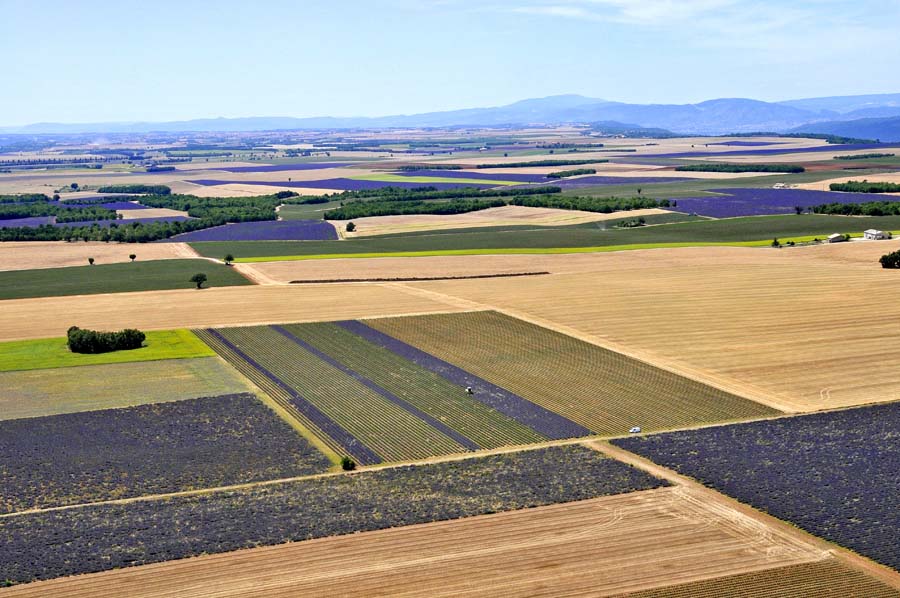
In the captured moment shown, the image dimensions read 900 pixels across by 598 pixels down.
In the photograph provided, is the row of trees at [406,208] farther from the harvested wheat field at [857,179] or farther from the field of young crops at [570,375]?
the field of young crops at [570,375]

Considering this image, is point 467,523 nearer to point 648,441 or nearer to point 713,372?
point 648,441

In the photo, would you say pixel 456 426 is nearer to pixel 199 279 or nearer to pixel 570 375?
A: pixel 570 375

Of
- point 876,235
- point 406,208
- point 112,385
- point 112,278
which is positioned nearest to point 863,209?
point 876,235

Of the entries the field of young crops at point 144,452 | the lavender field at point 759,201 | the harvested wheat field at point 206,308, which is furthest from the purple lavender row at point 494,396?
the lavender field at point 759,201

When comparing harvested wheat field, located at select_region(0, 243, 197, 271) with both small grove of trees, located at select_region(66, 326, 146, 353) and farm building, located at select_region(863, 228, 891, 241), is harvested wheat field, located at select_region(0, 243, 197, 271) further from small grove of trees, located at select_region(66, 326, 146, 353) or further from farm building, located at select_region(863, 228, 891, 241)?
farm building, located at select_region(863, 228, 891, 241)

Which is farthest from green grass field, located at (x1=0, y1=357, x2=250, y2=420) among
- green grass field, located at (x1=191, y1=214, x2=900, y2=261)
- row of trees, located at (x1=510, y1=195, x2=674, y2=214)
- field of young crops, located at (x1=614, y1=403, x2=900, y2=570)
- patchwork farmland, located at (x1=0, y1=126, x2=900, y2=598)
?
row of trees, located at (x1=510, y1=195, x2=674, y2=214)

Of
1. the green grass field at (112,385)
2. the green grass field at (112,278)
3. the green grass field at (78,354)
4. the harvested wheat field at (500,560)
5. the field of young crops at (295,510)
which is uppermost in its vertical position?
the green grass field at (112,278)
